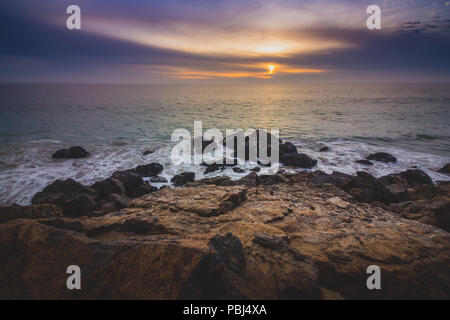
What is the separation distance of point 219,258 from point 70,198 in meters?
8.84

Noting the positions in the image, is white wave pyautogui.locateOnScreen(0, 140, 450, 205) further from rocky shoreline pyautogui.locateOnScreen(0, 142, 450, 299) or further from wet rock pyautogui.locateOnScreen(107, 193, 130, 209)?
rocky shoreline pyautogui.locateOnScreen(0, 142, 450, 299)

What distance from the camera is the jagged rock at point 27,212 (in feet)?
13.7

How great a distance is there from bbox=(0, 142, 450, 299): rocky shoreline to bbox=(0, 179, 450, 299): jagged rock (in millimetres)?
13

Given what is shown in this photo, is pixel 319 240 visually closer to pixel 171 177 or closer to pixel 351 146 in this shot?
pixel 171 177

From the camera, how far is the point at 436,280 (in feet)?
9.47

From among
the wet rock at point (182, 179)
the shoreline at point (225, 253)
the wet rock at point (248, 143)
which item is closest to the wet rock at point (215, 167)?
the wet rock at point (182, 179)

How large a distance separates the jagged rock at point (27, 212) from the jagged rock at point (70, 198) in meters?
3.15

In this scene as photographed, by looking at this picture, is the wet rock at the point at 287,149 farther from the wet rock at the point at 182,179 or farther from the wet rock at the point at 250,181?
the wet rock at the point at 182,179

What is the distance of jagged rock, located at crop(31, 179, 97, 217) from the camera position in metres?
7.78

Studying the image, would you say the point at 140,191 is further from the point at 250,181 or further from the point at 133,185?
the point at 250,181

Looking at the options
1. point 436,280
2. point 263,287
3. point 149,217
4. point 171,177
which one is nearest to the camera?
point 263,287
